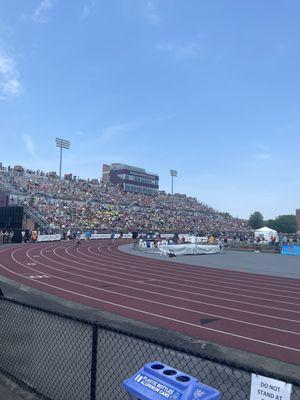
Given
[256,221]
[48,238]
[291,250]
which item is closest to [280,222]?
[256,221]

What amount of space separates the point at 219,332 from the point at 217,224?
3001 inches

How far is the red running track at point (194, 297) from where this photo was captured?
30.5 feet

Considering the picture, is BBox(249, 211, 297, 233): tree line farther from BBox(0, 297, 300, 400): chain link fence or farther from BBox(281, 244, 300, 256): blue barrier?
BBox(0, 297, 300, 400): chain link fence

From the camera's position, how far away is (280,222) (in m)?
148

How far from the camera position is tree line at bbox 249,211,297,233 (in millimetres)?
143875

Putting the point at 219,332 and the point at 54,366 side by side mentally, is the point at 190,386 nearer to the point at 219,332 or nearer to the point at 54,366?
the point at 54,366

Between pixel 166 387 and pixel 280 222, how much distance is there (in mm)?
152095

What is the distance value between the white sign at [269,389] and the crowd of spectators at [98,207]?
4966 cm

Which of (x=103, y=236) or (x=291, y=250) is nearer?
(x=291, y=250)

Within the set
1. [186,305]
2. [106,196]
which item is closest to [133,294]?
[186,305]

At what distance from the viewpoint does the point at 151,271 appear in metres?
21.1

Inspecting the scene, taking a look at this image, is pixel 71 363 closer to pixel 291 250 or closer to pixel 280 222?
pixel 291 250

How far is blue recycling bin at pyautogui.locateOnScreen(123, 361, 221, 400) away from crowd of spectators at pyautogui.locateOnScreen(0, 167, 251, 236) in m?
49.3

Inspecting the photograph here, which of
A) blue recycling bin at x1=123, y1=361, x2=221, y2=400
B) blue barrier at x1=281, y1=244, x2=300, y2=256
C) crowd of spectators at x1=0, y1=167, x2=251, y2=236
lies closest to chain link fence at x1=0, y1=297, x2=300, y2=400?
blue recycling bin at x1=123, y1=361, x2=221, y2=400
